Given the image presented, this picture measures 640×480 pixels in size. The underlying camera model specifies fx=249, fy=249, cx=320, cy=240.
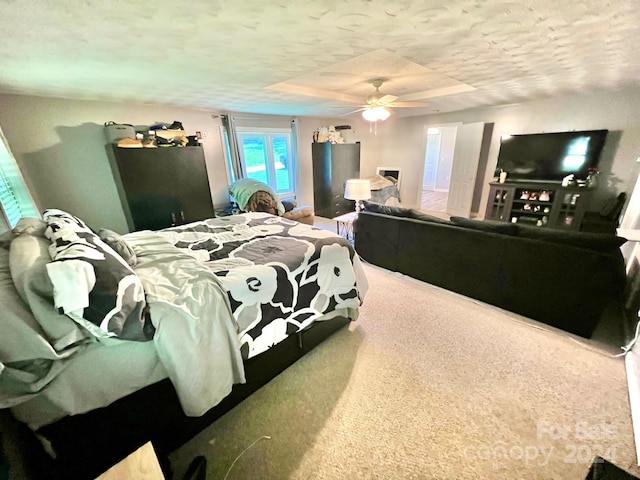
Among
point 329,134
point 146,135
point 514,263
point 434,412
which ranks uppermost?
point 329,134

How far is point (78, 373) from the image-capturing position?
105cm

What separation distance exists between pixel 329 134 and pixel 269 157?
4.88ft

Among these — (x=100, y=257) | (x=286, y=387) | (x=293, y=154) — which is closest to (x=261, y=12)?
(x=100, y=257)

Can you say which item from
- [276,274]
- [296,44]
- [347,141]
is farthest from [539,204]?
[276,274]

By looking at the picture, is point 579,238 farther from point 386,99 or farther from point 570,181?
point 570,181

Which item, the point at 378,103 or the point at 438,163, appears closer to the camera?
the point at 378,103

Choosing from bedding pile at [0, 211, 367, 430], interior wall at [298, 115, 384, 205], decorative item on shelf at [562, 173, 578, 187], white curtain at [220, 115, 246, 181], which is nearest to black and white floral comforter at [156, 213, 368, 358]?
bedding pile at [0, 211, 367, 430]

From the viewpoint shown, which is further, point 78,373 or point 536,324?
point 536,324

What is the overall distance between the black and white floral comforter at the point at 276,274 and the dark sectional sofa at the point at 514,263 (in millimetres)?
1015

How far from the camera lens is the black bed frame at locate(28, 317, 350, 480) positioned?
1.05 meters

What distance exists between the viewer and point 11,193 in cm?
228

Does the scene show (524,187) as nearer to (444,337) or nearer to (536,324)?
(536,324)

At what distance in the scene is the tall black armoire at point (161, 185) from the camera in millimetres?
2959

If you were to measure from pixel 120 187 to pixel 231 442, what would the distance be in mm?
3397
